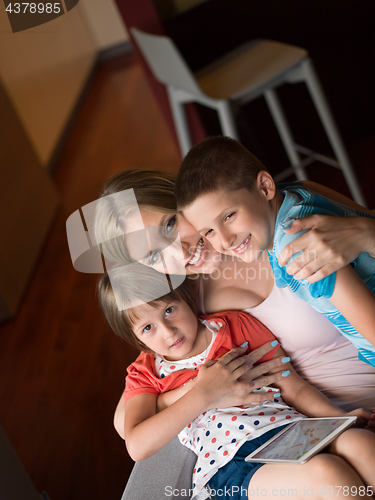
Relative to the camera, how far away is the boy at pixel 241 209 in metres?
0.72

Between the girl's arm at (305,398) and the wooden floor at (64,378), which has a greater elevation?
the wooden floor at (64,378)

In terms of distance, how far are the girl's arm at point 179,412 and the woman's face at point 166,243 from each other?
0.55ft

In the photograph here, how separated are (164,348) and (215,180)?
287mm

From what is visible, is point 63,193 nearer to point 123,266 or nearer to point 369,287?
point 123,266

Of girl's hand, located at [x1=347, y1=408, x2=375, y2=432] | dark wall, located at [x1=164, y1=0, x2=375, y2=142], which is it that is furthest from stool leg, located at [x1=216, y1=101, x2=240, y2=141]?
girl's hand, located at [x1=347, y1=408, x2=375, y2=432]

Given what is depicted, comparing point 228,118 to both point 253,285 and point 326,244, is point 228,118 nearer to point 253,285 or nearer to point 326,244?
point 253,285

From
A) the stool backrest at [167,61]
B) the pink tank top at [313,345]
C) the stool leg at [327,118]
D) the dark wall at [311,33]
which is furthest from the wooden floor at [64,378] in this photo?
the dark wall at [311,33]

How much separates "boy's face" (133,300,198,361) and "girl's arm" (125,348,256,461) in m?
0.06

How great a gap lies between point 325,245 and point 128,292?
30 centimetres

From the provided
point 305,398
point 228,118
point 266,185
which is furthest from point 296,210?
point 228,118

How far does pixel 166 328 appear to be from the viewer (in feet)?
2.53

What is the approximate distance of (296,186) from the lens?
2.77 feet

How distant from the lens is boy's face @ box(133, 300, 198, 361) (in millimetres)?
764

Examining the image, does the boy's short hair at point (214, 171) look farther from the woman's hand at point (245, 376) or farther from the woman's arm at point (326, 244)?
the woman's hand at point (245, 376)
